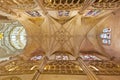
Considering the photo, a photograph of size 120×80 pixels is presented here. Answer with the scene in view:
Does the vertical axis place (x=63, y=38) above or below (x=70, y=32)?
below

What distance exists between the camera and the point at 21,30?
18688mm

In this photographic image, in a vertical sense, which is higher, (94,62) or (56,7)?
(56,7)

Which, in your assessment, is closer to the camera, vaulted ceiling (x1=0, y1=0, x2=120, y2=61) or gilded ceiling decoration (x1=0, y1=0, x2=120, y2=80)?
gilded ceiling decoration (x1=0, y1=0, x2=120, y2=80)

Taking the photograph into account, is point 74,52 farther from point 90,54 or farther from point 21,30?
point 21,30

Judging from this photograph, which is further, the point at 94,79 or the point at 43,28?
the point at 43,28

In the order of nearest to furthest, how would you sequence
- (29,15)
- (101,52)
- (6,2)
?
(6,2) → (29,15) → (101,52)

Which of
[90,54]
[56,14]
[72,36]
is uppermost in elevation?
[56,14]

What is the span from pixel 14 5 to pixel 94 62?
17.8 ft

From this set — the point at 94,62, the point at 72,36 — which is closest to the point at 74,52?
the point at 72,36

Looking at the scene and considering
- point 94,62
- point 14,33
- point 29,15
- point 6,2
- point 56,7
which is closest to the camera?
point 6,2

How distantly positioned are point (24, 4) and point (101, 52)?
6652 millimetres

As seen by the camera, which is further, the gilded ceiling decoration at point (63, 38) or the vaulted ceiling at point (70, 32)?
the vaulted ceiling at point (70, 32)

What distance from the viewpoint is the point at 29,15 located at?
14312 mm

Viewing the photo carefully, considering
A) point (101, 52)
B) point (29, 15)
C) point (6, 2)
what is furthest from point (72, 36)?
point (6, 2)
